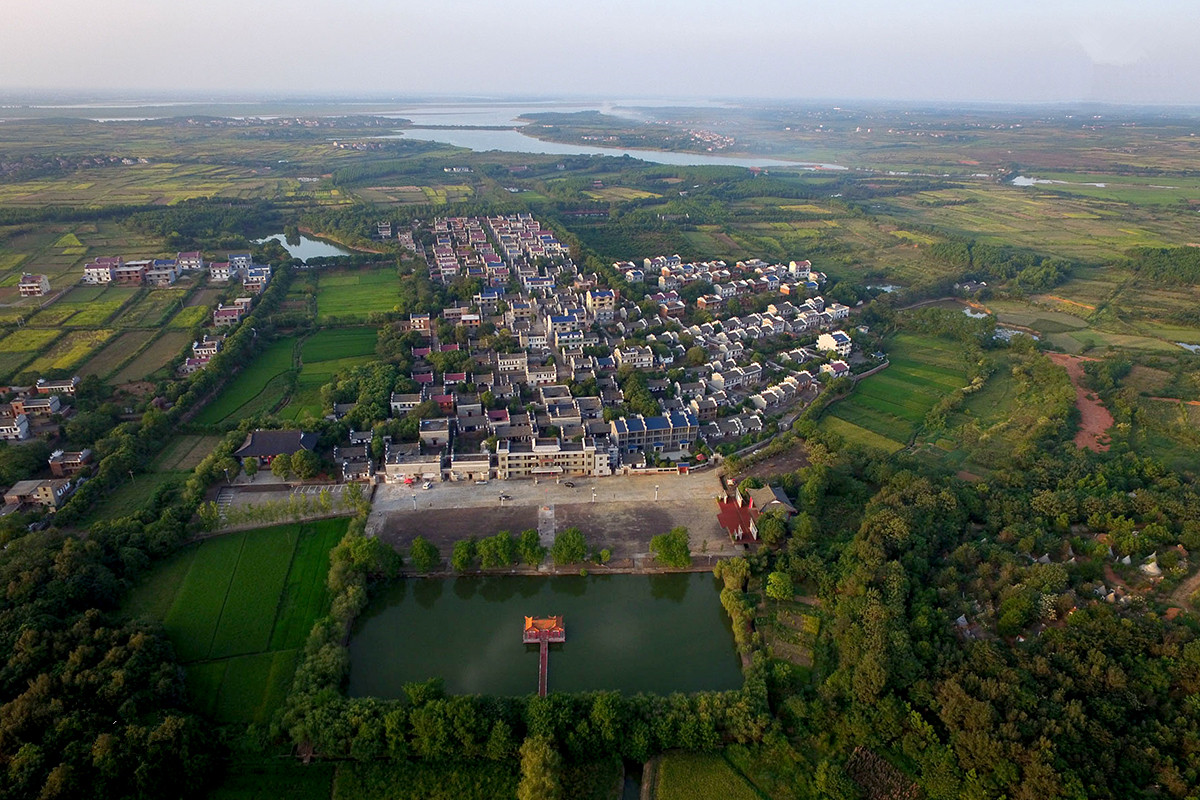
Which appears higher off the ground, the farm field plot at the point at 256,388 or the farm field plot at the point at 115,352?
the farm field plot at the point at 115,352

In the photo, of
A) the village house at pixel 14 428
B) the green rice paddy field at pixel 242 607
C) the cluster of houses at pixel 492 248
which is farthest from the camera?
the cluster of houses at pixel 492 248

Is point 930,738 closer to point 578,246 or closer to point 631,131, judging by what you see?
point 578,246

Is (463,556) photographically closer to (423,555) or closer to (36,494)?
(423,555)

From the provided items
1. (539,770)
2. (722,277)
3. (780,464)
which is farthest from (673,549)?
(722,277)

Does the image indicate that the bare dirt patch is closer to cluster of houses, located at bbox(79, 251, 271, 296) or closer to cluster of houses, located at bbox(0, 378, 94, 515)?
cluster of houses, located at bbox(0, 378, 94, 515)

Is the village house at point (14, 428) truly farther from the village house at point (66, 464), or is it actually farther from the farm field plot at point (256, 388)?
the farm field plot at point (256, 388)

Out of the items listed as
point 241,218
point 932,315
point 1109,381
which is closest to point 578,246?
point 932,315

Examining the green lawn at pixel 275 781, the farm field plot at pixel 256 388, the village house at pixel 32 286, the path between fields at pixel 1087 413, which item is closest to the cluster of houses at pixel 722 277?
the path between fields at pixel 1087 413
